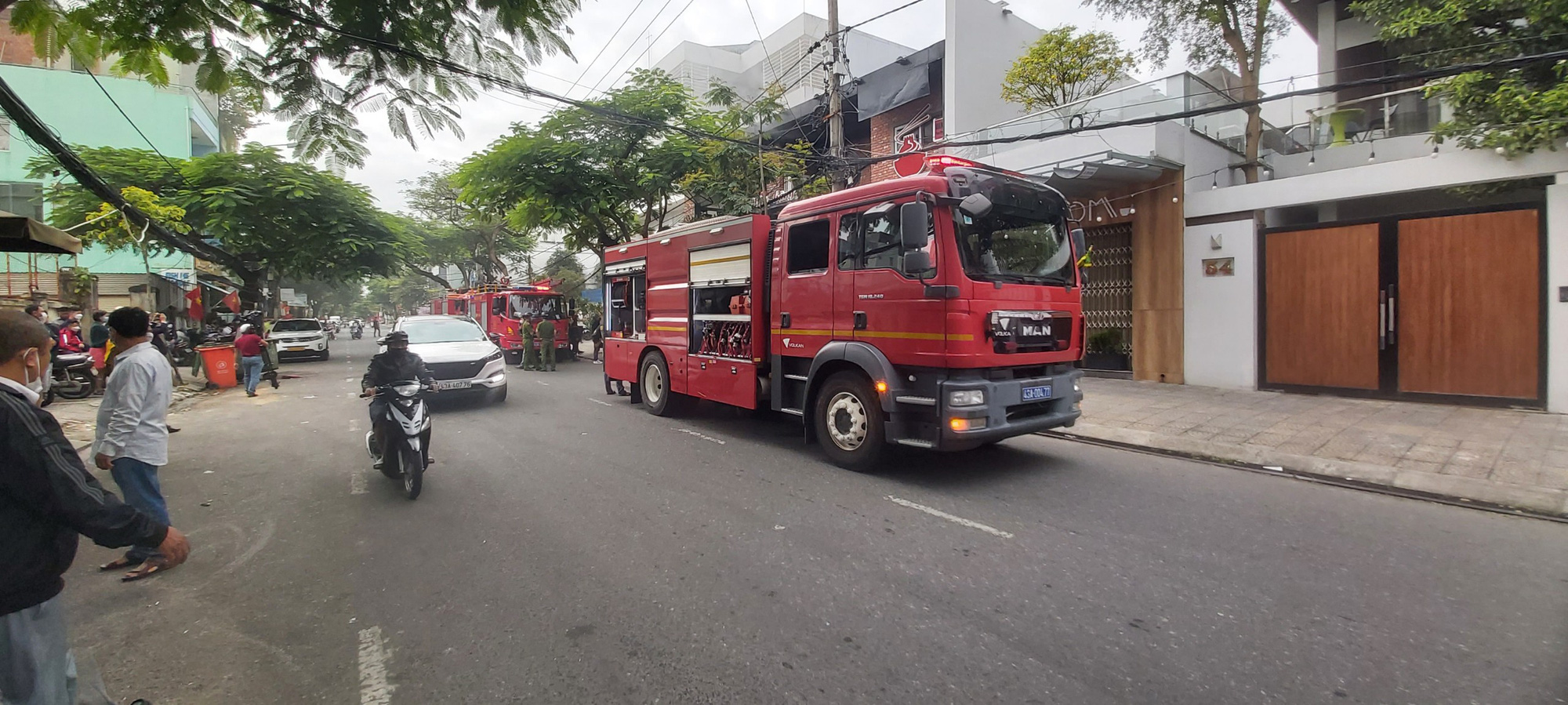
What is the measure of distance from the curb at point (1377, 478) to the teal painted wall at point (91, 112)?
94.5ft

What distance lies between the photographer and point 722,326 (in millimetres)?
8211

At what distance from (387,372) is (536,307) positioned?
15.7 metres

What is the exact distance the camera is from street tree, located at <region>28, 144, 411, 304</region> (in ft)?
53.1

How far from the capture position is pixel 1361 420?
8.39 metres

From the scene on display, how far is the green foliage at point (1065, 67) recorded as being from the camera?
42.9 feet

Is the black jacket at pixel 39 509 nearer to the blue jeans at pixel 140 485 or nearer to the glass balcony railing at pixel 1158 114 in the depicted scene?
the blue jeans at pixel 140 485

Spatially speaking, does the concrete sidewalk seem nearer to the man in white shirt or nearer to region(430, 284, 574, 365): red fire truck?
the man in white shirt

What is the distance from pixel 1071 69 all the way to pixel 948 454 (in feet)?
32.2

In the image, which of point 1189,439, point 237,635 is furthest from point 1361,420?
point 237,635

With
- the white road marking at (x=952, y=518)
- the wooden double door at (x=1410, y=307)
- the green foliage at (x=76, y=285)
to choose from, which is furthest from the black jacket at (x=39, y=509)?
the green foliage at (x=76, y=285)

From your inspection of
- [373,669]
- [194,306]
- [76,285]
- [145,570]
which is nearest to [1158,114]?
[373,669]

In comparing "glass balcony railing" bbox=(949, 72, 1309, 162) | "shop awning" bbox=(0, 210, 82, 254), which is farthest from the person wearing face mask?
"glass balcony railing" bbox=(949, 72, 1309, 162)

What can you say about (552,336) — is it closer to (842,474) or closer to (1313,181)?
(842,474)

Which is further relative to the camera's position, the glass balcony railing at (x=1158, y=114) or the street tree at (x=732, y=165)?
the street tree at (x=732, y=165)
